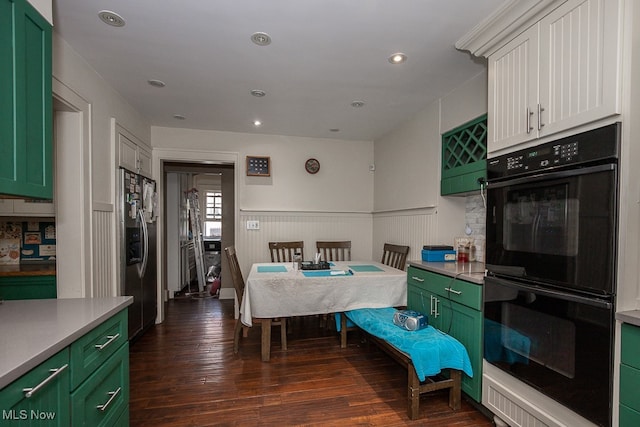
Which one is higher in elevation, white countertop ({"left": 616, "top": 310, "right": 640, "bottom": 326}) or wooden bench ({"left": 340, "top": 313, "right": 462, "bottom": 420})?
white countertop ({"left": 616, "top": 310, "right": 640, "bottom": 326})

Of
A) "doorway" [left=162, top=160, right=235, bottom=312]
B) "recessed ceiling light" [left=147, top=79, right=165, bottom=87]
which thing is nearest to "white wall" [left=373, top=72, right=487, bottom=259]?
"doorway" [left=162, top=160, right=235, bottom=312]

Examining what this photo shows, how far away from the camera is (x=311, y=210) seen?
4.38 meters

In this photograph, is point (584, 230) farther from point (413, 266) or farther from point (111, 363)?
point (111, 363)

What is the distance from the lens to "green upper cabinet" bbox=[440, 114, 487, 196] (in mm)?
2455

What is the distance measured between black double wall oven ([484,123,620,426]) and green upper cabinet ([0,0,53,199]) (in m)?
2.43

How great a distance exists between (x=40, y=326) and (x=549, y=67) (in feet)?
8.48

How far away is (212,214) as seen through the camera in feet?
23.1

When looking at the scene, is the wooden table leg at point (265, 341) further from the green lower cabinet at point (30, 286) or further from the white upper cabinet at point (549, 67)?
the white upper cabinet at point (549, 67)

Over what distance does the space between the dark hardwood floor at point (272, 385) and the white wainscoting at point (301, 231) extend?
1165mm

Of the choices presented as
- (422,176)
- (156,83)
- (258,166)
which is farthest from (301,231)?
(156,83)

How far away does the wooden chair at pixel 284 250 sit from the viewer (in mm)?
4004

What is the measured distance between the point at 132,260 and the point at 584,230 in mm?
3452

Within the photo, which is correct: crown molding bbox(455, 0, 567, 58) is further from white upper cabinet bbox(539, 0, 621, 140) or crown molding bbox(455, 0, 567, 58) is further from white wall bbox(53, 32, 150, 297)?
white wall bbox(53, 32, 150, 297)

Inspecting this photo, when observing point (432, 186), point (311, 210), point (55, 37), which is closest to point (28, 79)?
point (55, 37)
